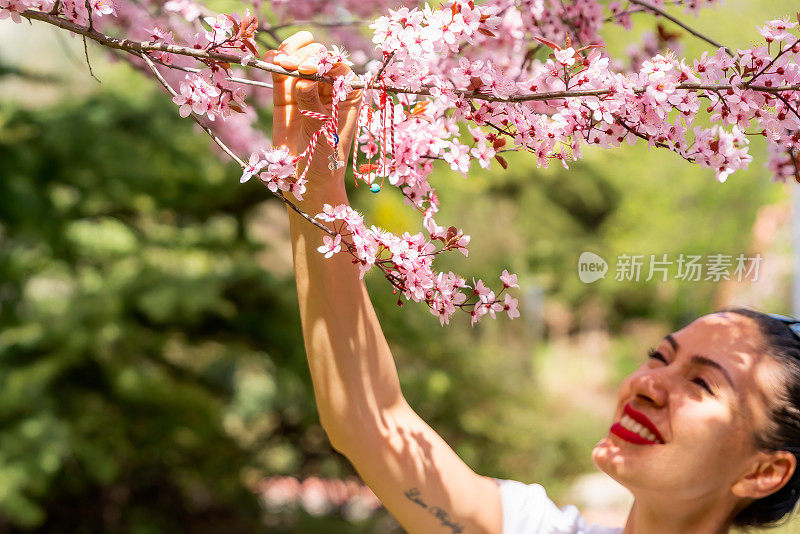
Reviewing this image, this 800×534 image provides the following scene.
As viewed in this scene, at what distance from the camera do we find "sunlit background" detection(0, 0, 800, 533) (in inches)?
118

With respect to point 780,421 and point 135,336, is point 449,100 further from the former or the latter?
point 135,336

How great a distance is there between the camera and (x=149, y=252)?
11.0 ft

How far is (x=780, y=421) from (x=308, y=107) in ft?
2.21

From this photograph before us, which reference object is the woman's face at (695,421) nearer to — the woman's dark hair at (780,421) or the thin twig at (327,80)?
the woman's dark hair at (780,421)

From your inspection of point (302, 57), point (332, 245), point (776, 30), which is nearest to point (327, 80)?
point (302, 57)

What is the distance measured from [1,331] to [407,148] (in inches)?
102

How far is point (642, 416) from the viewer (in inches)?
37.0

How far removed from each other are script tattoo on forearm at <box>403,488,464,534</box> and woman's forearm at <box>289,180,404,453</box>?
0.34ft

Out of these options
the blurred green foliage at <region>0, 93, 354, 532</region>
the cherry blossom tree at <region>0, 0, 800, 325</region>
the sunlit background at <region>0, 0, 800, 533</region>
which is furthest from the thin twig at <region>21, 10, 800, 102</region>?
the blurred green foliage at <region>0, 93, 354, 532</region>

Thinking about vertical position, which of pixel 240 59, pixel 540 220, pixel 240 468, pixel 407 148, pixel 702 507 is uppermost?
pixel 240 59

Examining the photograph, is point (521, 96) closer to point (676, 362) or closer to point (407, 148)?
point (407, 148)

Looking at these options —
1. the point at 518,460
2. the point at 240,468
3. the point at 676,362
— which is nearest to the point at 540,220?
the point at 518,460

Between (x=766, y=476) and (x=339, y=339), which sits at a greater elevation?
(x=339, y=339)

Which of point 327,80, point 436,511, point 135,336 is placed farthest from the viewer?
point 135,336
